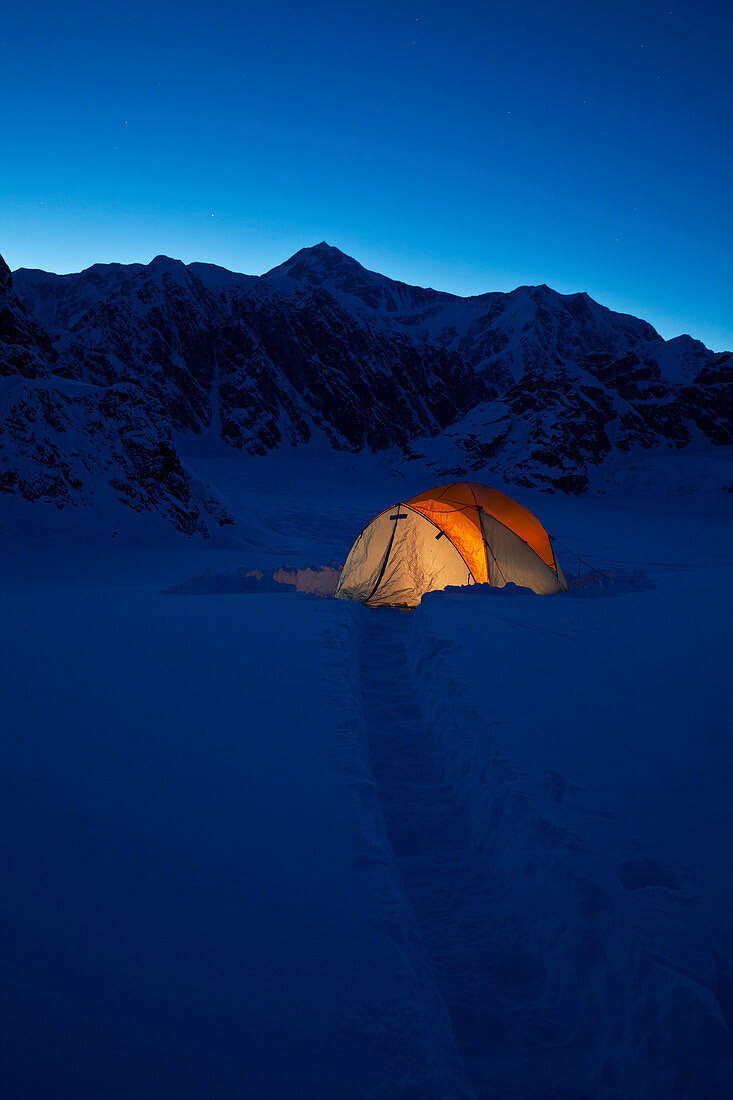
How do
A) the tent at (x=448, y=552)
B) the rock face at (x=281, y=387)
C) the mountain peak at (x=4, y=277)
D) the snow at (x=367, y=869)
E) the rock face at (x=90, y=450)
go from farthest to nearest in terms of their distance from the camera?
the mountain peak at (x=4, y=277) → the rock face at (x=281, y=387) → the rock face at (x=90, y=450) → the tent at (x=448, y=552) → the snow at (x=367, y=869)

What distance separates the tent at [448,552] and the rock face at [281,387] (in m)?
9.36

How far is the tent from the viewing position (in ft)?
35.3

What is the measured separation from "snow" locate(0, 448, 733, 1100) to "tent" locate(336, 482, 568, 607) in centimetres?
392

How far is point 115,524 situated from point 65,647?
36.4ft

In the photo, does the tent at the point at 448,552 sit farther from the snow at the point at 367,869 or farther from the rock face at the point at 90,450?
the rock face at the point at 90,450

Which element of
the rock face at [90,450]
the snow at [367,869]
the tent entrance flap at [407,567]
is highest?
the rock face at [90,450]

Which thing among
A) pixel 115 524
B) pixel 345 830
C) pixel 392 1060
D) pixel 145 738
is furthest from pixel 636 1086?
pixel 115 524

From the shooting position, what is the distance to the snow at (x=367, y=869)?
6.88 ft

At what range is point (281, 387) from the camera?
10450 centimetres

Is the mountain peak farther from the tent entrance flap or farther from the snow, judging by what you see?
the snow

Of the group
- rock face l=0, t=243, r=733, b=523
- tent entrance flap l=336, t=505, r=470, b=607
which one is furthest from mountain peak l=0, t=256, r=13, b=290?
tent entrance flap l=336, t=505, r=470, b=607

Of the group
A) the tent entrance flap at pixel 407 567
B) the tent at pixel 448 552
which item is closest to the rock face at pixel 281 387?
the tent entrance flap at pixel 407 567

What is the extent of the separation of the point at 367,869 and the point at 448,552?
8201 millimetres

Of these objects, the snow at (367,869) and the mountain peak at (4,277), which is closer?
the snow at (367,869)
